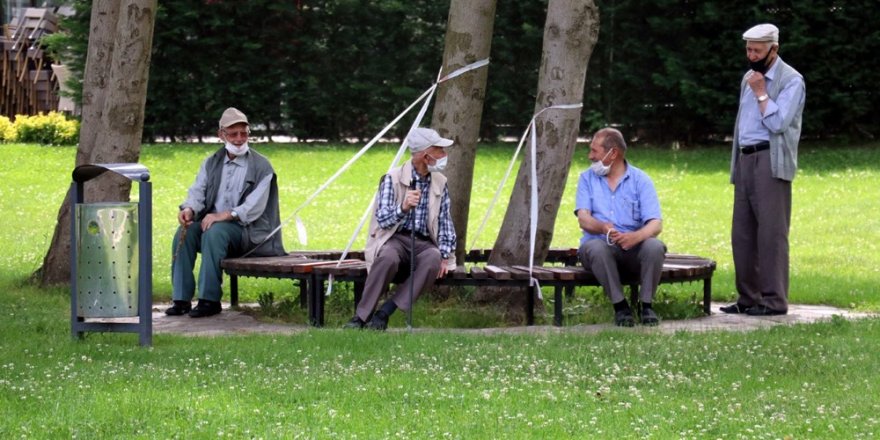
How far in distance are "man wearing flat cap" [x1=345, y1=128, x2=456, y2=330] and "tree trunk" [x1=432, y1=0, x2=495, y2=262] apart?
3.07 ft

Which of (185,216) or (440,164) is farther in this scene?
(185,216)

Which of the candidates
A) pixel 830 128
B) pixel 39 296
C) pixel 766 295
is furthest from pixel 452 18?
pixel 830 128

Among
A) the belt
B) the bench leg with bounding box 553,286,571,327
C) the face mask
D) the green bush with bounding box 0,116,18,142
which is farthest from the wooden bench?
the green bush with bounding box 0,116,18,142

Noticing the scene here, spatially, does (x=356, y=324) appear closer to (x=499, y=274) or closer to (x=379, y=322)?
(x=379, y=322)

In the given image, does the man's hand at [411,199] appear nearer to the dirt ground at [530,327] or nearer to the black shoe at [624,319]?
the dirt ground at [530,327]

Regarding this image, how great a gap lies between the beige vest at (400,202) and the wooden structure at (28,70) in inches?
727

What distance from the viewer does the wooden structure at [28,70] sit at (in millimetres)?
27359

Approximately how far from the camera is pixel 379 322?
8.64 metres

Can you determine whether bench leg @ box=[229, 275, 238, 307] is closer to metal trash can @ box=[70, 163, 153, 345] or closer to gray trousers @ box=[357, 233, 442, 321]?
gray trousers @ box=[357, 233, 442, 321]

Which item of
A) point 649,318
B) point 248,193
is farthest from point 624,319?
point 248,193

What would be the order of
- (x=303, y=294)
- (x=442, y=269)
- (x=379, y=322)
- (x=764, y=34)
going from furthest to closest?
(x=303, y=294) → (x=764, y=34) → (x=442, y=269) → (x=379, y=322)

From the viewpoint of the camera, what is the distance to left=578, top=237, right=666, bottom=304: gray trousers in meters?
8.96

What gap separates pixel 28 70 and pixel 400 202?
830 inches

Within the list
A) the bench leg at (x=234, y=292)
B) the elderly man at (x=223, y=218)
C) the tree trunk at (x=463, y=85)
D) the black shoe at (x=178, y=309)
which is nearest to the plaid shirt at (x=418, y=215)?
the tree trunk at (x=463, y=85)
